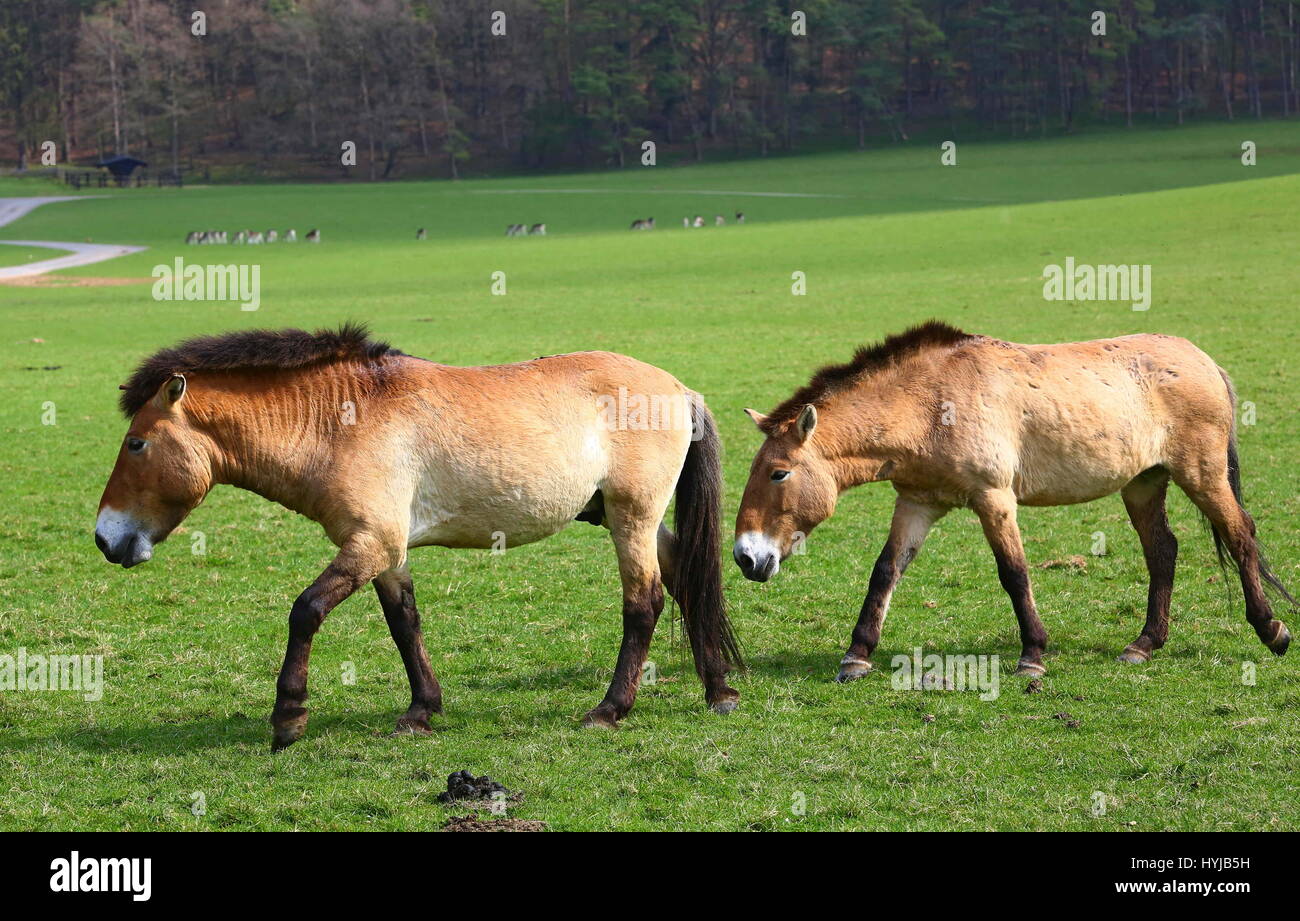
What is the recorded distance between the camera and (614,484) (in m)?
7.75

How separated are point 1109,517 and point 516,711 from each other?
7.01 metres

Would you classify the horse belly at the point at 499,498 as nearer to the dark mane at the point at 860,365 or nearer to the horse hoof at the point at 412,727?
the horse hoof at the point at 412,727

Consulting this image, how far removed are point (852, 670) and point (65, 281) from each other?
127 feet

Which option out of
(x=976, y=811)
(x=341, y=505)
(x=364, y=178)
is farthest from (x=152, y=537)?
(x=364, y=178)

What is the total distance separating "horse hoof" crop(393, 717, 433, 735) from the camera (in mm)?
7441

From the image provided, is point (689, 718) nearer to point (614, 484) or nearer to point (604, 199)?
point (614, 484)

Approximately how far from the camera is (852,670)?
8234 millimetres

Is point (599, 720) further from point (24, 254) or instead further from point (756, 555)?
point (24, 254)

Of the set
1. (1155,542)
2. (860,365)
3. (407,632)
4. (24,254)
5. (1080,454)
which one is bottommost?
(407,632)

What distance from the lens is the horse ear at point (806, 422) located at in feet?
26.3

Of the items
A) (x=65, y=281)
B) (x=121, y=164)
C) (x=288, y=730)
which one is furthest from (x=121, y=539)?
(x=121, y=164)

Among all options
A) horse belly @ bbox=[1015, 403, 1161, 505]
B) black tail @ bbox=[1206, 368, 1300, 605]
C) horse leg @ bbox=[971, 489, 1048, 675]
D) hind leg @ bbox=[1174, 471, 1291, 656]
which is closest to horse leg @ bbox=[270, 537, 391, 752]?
horse leg @ bbox=[971, 489, 1048, 675]

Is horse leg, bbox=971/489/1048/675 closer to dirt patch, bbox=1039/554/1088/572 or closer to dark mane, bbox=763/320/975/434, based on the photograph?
dark mane, bbox=763/320/975/434

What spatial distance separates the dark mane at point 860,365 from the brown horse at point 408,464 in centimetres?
65
